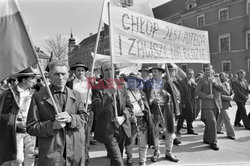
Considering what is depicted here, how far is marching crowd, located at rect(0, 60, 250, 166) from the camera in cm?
231

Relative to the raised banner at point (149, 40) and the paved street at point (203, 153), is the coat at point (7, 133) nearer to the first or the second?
the raised banner at point (149, 40)

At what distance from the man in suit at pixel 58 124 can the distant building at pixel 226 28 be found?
1178 inches

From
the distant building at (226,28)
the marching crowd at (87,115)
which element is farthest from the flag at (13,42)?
the distant building at (226,28)

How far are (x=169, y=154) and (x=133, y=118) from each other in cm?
125

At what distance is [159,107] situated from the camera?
4.54m

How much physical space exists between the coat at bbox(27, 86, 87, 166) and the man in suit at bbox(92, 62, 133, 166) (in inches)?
37.3

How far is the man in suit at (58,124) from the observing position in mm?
2242

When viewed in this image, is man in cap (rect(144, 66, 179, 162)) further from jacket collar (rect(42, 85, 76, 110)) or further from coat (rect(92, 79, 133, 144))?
jacket collar (rect(42, 85, 76, 110))

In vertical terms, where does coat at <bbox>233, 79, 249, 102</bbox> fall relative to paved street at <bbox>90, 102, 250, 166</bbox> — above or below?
above

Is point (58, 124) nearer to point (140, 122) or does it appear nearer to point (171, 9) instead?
point (140, 122)

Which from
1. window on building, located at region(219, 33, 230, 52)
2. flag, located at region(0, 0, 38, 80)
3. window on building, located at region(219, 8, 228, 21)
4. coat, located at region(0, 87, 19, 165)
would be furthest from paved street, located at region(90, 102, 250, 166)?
window on building, located at region(219, 8, 228, 21)

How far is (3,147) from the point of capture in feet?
10.1

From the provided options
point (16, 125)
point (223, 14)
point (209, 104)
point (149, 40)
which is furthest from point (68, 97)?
point (223, 14)

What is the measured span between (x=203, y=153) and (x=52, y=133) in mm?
3719
